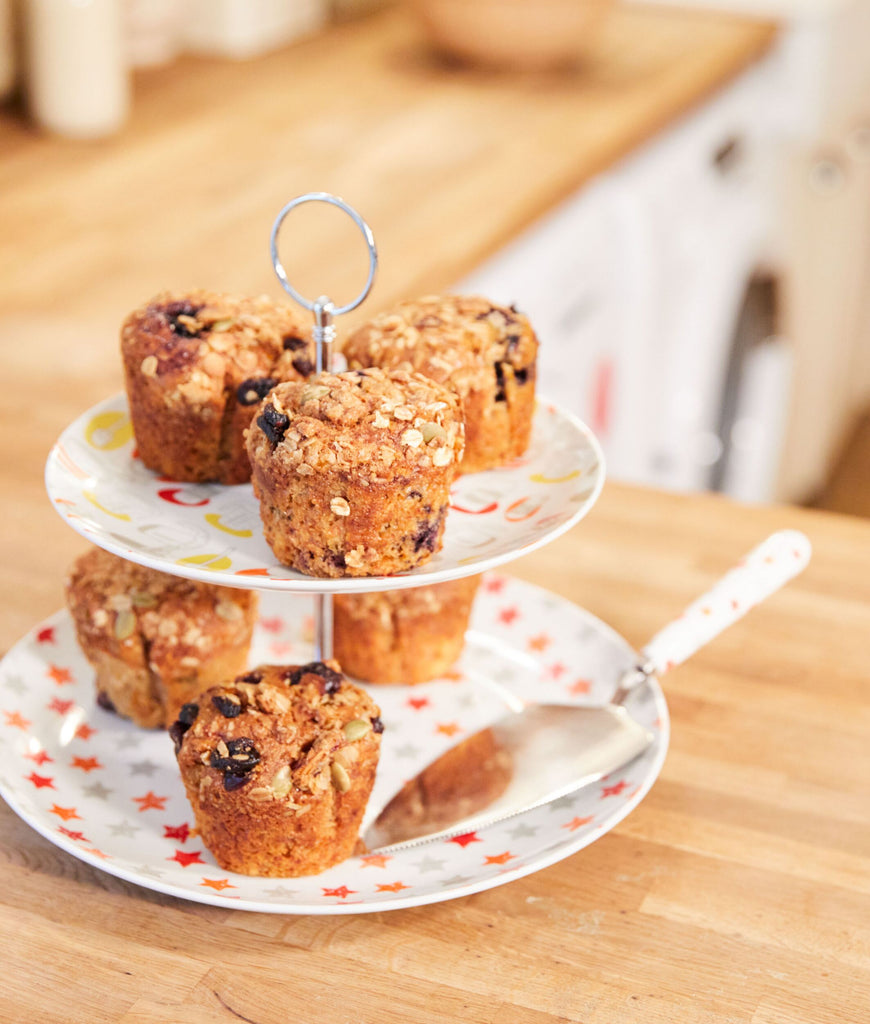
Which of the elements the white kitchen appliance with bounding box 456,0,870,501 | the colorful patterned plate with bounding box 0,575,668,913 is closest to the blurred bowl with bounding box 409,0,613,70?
the white kitchen appliance with bounding box 456,0,870,501

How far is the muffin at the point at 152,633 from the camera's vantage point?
2.82 ft

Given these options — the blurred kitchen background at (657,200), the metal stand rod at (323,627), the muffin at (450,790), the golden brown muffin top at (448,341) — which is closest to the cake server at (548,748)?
the muffin at (450,790)

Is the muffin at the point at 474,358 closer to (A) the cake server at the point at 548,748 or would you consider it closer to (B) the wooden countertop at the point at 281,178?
(A) the cake server at the point at 548,748

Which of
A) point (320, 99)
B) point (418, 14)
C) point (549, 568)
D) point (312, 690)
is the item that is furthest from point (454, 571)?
point (418, 14)

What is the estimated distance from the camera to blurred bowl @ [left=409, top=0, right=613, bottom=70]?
2.24 metres

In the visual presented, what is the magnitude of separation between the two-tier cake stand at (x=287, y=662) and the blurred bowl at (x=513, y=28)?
Result: 1.52m

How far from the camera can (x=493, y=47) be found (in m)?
2.30

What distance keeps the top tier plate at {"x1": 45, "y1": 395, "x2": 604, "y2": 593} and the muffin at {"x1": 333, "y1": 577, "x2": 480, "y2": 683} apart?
0.41 feet

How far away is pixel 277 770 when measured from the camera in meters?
0.73

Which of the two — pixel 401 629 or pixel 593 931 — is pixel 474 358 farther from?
pixel 593 931

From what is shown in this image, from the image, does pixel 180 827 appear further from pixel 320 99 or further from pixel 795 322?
pixel 795 322

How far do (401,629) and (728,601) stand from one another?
23cm

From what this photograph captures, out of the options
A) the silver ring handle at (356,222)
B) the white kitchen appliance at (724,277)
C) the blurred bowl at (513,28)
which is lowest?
the white kitchen appliance at (724,277)

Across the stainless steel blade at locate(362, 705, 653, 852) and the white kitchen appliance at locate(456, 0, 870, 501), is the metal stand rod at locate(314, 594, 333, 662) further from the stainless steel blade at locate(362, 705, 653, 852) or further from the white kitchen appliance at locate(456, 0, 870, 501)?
the white kitchen appliance at locate(456, 0, 870, 501)
